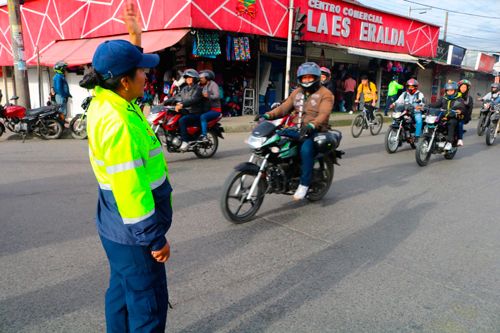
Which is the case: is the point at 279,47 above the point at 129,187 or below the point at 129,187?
above

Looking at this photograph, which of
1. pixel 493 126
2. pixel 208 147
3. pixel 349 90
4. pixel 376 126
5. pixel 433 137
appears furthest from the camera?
pixel 349 90

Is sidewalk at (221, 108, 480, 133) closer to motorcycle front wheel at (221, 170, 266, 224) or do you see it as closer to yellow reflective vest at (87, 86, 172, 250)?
motorcycle front wheel at (221, 170, 266, 224)

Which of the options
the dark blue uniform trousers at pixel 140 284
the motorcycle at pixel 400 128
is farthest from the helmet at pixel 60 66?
the dark blue uniform trousers at pixel 140 284

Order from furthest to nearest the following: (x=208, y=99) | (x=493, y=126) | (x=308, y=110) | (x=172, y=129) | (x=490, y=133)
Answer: (x=493, y=126) < (x=490, y=133) < (x=208, y=99) < (x=172, y=129) < (x=308, y=110)

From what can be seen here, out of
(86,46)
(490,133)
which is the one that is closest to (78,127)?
(86,46)

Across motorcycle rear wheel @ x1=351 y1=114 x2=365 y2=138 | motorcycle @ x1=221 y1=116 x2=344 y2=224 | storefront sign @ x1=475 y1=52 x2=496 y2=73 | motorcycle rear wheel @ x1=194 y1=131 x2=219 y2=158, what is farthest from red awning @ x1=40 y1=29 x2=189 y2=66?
storefront sign @ x1=475 y1=52 x2=496 y2=73

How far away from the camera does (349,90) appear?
20.3m

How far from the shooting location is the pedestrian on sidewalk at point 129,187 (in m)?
1.84

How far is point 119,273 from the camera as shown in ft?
6.77

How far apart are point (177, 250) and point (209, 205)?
4.83 feet

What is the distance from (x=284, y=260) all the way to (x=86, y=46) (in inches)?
628

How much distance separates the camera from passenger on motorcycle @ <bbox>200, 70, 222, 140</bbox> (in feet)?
26.3

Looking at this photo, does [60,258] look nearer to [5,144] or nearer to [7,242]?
[7,242]

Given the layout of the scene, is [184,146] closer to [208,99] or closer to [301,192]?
[208,99]
